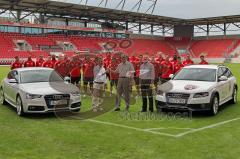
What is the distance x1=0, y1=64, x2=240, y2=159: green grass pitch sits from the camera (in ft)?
21.8

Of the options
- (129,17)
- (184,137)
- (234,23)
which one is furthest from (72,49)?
(184,137)

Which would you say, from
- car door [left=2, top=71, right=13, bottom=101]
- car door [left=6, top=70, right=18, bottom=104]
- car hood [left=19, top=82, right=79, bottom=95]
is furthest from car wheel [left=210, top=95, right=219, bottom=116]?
car door [left=2, top=71, right=13, bottom=101]

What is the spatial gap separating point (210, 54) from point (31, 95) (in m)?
61.6

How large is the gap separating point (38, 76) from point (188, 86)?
4679 millimetres

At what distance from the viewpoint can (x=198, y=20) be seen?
6725cm

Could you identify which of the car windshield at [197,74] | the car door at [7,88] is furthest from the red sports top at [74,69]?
the car windshield at [197,74]

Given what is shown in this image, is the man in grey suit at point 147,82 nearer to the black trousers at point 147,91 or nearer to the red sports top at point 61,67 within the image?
the black trousers at point 147,91

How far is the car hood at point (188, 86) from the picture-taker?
34.6 feet

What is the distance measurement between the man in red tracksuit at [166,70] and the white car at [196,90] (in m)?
2.54

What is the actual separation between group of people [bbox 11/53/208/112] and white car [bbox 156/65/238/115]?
64 cm

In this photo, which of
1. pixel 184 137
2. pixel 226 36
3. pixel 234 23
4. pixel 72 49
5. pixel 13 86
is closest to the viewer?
pixel 184 137

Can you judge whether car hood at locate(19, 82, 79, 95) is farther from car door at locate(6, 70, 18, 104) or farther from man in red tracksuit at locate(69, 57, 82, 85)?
man in red tracksuit at locate(69, 57, 82, 85)

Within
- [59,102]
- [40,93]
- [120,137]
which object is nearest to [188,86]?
[120,137]

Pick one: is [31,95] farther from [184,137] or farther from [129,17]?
[129,17]
